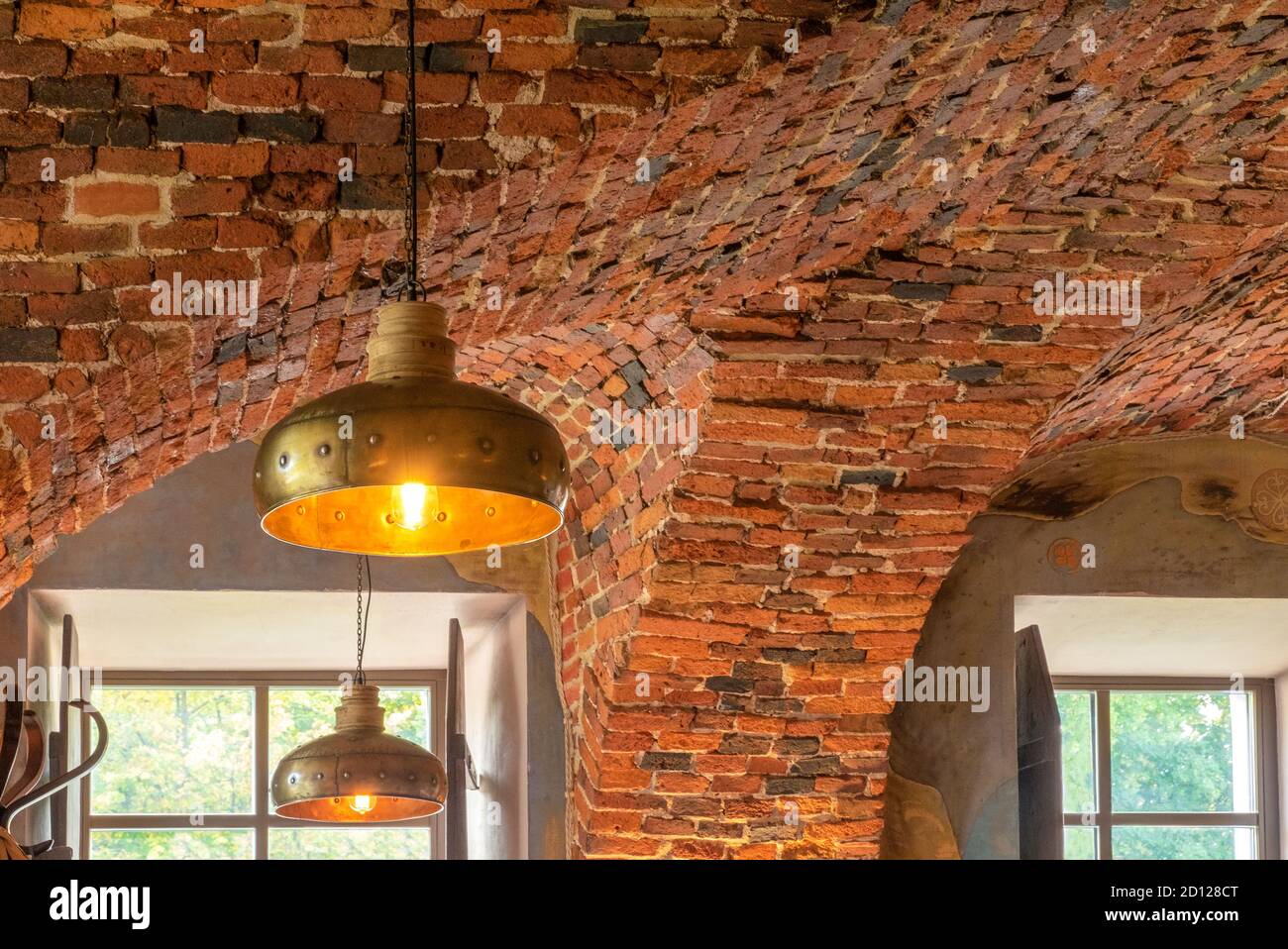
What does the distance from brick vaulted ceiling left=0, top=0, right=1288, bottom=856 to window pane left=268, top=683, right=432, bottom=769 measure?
2.37 metres

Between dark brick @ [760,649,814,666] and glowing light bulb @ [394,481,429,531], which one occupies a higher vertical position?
glowing light bulb @ [394,481,429,531]

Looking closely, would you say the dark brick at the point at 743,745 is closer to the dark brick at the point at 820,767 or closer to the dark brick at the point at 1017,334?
the dark brick at the point at 820,767

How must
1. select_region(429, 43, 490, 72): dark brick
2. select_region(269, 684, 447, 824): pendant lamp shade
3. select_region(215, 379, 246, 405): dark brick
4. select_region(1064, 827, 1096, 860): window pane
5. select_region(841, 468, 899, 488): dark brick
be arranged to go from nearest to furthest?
1. select_region(429, 43, 490, 72): dark brick
2. select_region(215, 379, 246, 405): dark brick
3. select_region(841, 468, 899, 488): dark brick
4. select_region(269, 684, 447, 824): pendant lamp shade
5. select_region(1064, 827, 1096, 860): window pane

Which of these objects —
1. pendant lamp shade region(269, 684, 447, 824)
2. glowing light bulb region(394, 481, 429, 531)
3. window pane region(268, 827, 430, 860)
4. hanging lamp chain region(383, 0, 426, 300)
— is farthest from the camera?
window pane region(268, 827, 430, 860)

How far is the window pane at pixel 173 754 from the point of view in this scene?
810 centimetres

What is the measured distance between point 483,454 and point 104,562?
4005mm

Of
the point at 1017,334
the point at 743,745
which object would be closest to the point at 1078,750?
the point at 743,745

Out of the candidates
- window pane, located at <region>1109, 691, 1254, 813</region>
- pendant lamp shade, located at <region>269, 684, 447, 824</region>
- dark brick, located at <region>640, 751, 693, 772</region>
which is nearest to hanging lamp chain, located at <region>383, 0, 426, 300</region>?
pendant lamp shade, located at <region>269, 684, 447, 824</region>

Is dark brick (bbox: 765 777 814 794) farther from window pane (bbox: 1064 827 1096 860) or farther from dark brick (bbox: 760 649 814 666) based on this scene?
window pane (bbox: 1064 827 1096 860)

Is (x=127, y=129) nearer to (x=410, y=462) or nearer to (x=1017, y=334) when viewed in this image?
(x=410, y=462)

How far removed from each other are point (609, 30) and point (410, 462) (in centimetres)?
125

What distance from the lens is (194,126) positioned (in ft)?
10.3

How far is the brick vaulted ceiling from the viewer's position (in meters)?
3.17

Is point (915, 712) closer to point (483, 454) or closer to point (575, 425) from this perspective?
point (575, 425)
